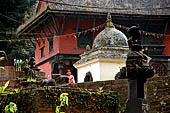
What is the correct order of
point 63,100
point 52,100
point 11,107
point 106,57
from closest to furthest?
point 11,107
point 52,100
point 63,100
point 106,57

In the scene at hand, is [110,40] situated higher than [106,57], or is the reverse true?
[110,40]

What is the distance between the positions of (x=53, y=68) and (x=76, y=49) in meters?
2.15

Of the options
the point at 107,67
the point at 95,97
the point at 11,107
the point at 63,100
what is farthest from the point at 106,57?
the point at 11,107

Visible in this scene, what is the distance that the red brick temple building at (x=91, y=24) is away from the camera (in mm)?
27342

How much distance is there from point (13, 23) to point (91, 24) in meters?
10.4

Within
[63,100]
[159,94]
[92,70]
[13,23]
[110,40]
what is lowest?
[63,100]

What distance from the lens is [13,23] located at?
36.7 m

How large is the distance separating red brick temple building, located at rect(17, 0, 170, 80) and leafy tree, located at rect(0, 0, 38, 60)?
20.0 feet

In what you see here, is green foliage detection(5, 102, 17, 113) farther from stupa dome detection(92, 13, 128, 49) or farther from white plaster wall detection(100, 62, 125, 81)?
stupa dome detection(92, 13, 128, 49)

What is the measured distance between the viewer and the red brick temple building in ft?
89.7

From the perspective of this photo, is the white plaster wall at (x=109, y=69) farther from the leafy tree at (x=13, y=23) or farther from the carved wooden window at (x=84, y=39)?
the leafy tree at (x=13, y=23)

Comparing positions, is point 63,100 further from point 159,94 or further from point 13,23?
point 13,23

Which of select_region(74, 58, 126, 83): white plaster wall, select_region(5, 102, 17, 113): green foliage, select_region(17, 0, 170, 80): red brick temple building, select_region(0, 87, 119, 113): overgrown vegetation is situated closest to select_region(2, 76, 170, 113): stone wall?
select_region(0, 87, 119, 113): overgrown vegetation

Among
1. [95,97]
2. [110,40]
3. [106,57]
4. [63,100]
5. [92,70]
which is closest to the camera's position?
[63,100]
